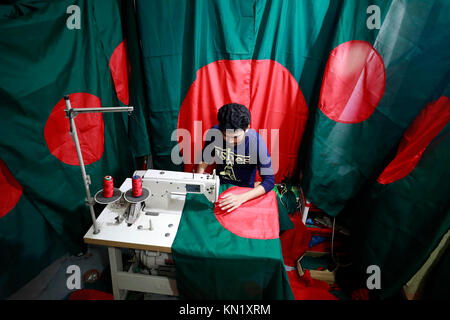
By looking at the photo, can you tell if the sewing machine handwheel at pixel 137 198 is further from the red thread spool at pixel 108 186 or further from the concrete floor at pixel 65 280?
the concrete floor at pixel 65 280

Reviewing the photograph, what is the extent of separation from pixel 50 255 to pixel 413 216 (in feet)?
8.35

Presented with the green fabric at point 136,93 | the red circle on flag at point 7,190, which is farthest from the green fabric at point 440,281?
the red circle on flag at point 7,190

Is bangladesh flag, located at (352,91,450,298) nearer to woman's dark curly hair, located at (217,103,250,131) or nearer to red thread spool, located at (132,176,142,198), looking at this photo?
woman's dark curly hair, located at (217,103,250,131)

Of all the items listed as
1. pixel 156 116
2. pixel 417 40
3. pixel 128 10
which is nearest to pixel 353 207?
pixel 417 40

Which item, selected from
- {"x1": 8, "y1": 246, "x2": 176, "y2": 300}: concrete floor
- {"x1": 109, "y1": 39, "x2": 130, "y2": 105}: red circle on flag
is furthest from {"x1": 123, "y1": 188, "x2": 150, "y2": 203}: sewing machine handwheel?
{"x1": 109, "y1": 39, "x2": 130, "y2": 105}: red circle on flag

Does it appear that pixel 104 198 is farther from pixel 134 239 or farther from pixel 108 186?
pixel 134 239

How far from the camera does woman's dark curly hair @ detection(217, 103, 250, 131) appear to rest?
1.64 metres

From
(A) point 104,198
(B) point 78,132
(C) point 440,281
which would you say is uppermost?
(B) point 78,132

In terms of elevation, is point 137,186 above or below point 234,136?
below

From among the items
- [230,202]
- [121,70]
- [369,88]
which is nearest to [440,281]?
[369,88]

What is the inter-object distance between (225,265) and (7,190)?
135cm

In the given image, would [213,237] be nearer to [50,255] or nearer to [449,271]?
[50,255]

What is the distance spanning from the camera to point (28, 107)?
1.44 metres

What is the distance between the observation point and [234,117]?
5.39 ft
